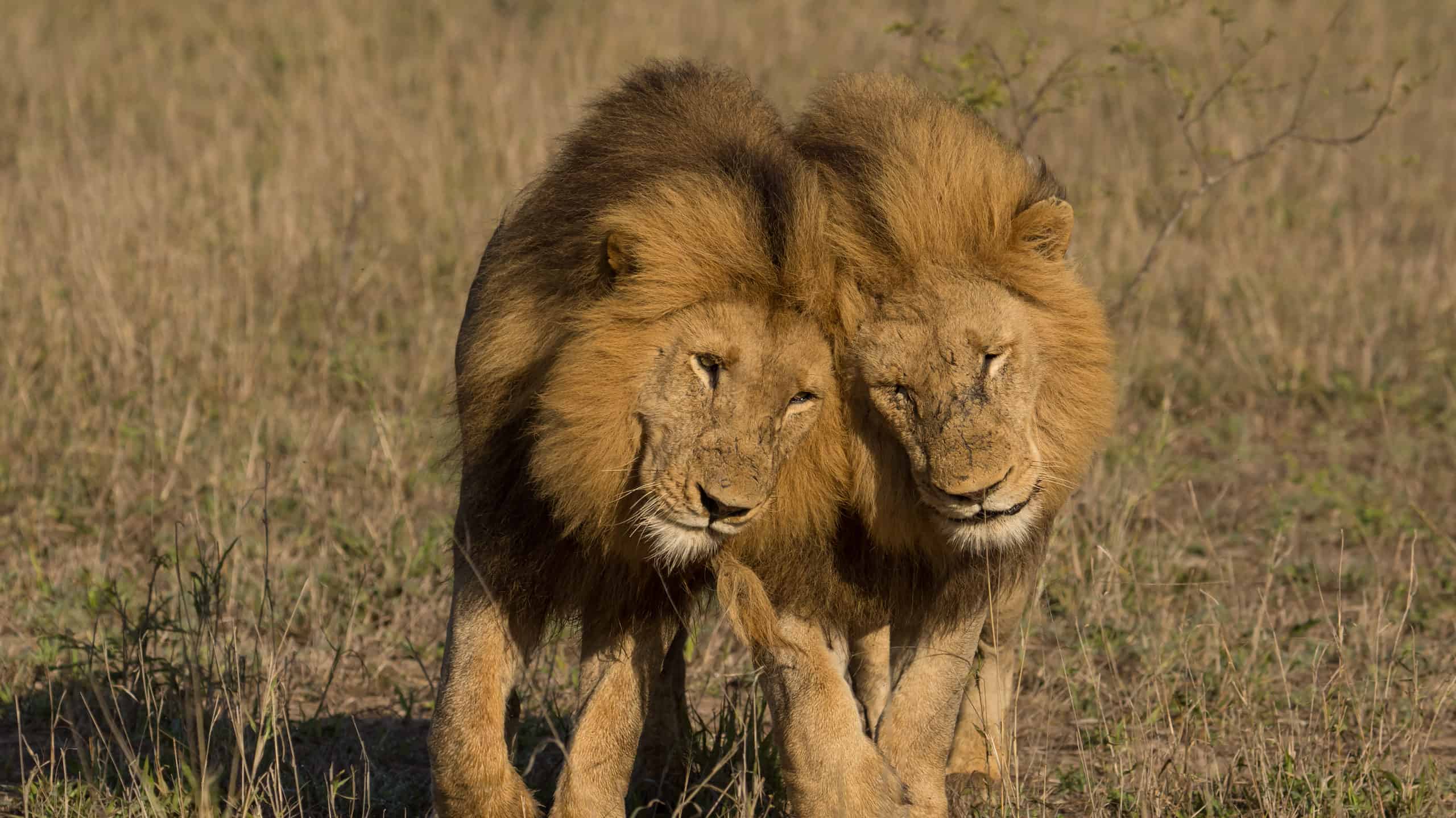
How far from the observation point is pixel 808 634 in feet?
11.3

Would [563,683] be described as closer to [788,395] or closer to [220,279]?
[788,395]

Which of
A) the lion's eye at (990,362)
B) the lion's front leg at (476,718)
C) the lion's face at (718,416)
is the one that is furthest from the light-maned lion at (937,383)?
the lion's front leg at (476,718)

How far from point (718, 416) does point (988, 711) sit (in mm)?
1782

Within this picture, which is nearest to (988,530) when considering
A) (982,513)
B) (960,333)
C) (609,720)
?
(982,513)

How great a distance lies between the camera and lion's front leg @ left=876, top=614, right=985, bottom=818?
3.53m

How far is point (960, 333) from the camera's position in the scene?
9.95 ft

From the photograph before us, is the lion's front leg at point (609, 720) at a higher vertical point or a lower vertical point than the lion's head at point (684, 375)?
lower

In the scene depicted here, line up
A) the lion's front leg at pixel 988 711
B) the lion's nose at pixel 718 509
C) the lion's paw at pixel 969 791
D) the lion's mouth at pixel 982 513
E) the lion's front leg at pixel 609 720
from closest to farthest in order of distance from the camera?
the lion's nose at pixel 718 509 → the lion's mouth at pixel 982 513 → the lion's front leg at pixel 609 720 → the lion's paw at pixel 969 791 → the lion's front leg at pixel 988 711

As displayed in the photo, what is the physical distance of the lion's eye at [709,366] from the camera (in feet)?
9.66

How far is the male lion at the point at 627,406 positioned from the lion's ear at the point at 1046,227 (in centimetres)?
40

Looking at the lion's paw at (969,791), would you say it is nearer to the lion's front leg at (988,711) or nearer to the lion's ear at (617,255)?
the lion's front leg at (988,711)

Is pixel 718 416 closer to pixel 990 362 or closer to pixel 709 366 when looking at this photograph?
pixel 709 366

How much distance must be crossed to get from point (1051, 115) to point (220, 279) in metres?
5.51

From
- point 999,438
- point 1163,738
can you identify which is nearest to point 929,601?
point 999,438
